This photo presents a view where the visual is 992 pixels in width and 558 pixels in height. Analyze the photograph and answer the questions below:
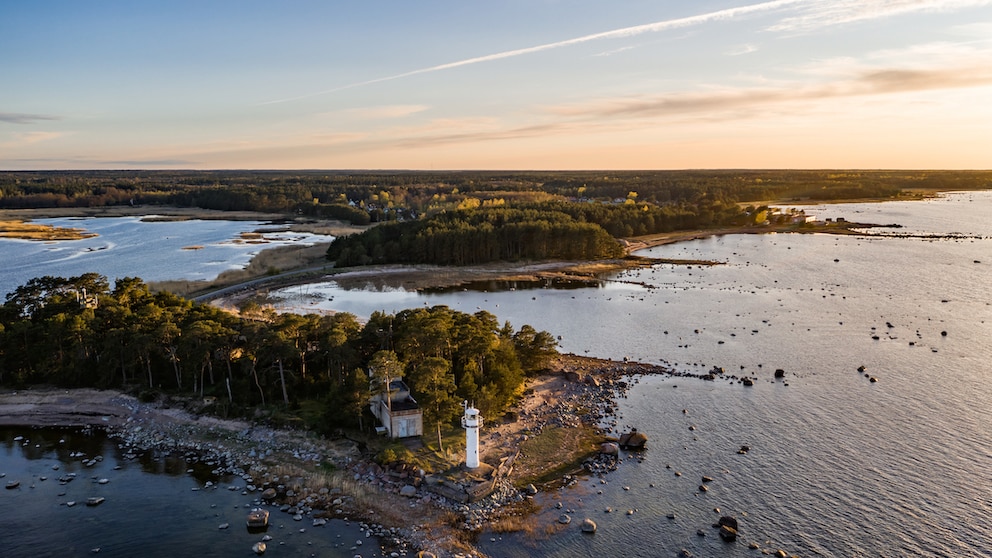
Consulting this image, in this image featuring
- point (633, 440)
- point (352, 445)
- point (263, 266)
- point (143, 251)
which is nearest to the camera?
point (352, 445)

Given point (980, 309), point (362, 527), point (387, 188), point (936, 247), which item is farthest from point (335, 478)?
point (387, 188)

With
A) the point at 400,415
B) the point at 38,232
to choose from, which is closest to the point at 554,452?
the point at 400,415

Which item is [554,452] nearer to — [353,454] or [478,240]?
[353,454]

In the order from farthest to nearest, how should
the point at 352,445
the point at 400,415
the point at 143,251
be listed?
1. the point at 143,251
2. the point at 352,445
3. the point at 400,415

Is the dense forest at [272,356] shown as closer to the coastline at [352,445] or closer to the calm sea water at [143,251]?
the coastline at [352,445]

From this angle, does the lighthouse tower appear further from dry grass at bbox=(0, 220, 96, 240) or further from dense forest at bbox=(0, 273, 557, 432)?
dry grass at bbox=(0, 220, 96, 240)

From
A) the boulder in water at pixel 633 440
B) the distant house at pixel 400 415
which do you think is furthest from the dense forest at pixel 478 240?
the boulder in water at pixel 633 440
